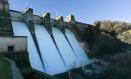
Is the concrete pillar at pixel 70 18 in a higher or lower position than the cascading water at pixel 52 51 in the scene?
higher

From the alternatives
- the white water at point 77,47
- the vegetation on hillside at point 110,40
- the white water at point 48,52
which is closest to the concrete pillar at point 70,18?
the white water at point 77,47

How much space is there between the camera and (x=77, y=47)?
31.5m

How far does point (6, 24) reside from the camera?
21188 millimetres

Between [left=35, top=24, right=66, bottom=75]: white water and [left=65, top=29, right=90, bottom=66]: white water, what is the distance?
516 centimetres

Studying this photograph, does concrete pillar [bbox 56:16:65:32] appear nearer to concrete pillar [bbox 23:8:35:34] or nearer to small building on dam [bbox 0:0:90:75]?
small building on dam [bbox 0:0:90:75]

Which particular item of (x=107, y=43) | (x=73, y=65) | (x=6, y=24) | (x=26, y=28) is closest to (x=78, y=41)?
(x=107, y=43)

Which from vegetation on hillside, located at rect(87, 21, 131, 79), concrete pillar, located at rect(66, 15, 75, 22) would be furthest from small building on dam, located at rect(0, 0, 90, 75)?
vegetation on hillside, located at rect(87, 21, 131, 79)

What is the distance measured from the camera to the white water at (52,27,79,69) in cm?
2607

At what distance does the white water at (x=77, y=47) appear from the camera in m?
30.1

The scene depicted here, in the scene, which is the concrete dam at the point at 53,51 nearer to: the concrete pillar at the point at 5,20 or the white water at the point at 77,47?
the white water at the point at 77,47

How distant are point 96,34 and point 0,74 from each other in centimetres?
2897

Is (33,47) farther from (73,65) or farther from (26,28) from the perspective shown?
(73,65)

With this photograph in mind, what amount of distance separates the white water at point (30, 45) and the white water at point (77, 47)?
8.49 meters

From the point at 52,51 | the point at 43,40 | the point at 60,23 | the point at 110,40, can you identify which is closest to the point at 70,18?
the point at 60,23
